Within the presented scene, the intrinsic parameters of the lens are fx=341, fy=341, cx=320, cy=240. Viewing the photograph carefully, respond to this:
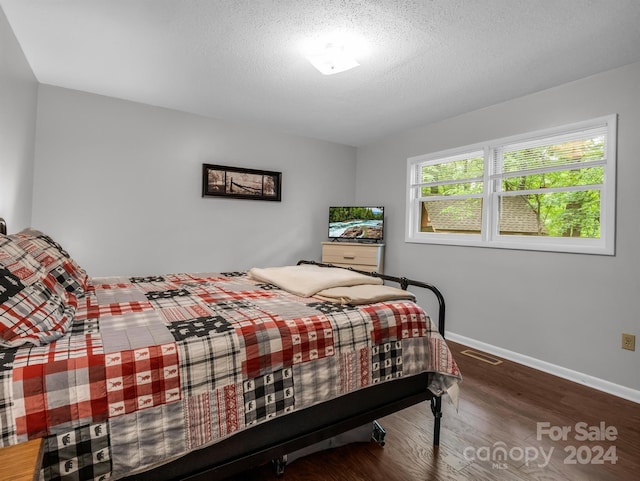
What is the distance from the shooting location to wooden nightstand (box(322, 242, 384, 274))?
4.25 metres

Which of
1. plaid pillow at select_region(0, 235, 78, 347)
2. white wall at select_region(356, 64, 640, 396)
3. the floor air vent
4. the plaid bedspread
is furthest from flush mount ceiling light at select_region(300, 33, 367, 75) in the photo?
the floor air vent

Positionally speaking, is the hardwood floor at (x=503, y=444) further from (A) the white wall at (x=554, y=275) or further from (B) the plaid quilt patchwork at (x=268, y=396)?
(B) the plaid quilt patchwork at (x=268, y=396)

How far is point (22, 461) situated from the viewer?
0.74 meters

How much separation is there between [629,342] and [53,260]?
3704mm

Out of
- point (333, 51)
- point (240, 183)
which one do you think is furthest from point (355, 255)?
point (333, 51)

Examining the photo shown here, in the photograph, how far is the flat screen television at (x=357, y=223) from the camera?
14.2 feet

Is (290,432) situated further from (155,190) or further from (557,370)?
(155,190)

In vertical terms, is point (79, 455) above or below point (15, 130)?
below

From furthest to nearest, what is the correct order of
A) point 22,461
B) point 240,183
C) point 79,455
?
point 240,183, point 79,455, point 22,461

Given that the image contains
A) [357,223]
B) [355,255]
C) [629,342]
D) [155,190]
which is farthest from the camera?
[357,223]

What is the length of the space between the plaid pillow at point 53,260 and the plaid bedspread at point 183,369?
105 mm

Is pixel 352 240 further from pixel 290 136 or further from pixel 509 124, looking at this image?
pixel 509 124

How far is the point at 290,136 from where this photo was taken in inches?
177

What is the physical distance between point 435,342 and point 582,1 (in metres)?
1.97
